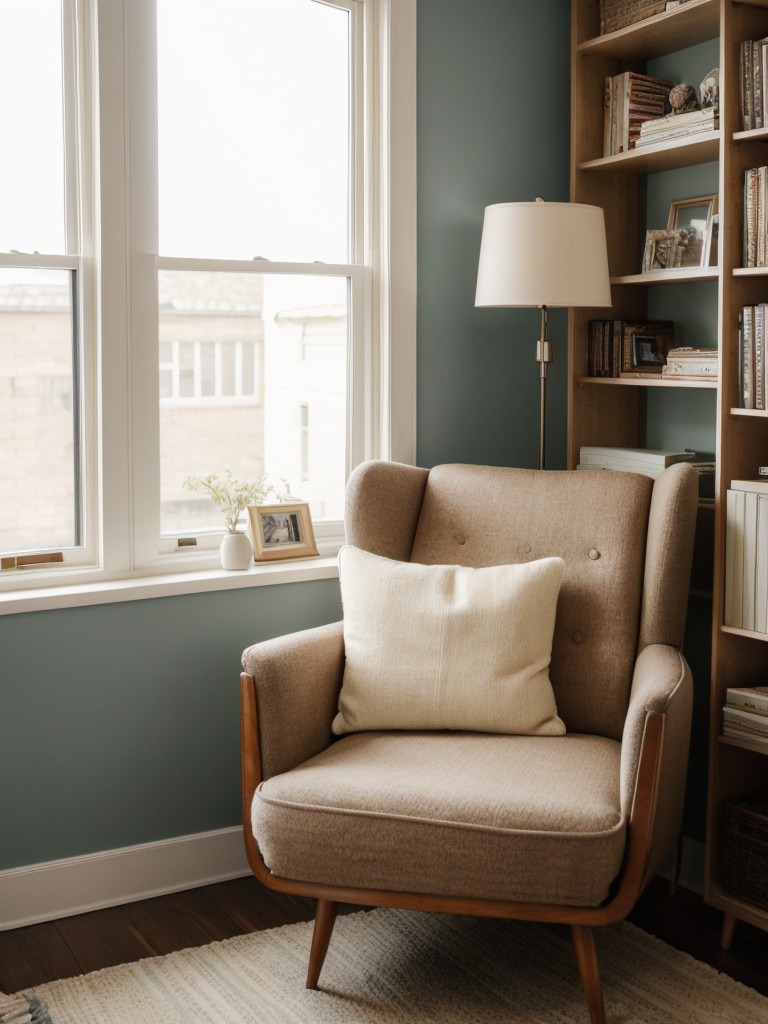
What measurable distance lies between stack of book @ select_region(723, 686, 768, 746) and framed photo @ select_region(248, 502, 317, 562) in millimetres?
1086

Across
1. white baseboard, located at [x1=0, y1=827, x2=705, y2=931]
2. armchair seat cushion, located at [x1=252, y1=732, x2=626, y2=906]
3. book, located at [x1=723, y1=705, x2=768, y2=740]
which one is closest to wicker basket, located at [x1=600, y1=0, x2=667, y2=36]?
book, located at [x1=723, y1=705, x2=768, y2=740]

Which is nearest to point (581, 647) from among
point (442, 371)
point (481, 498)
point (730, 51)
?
point (481, 498)

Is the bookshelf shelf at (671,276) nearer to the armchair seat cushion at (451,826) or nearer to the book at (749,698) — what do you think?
the book at (749,698)

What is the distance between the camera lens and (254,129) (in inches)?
106

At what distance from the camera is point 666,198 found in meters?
2.89

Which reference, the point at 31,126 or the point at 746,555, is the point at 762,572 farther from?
the point at 31,126

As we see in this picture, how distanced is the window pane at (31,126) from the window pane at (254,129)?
0.25 meters

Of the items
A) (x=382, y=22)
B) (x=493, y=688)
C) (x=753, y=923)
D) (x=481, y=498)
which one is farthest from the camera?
(x=382, y=22)

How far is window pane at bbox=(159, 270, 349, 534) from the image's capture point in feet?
8.70

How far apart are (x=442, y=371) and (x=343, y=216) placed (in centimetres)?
49

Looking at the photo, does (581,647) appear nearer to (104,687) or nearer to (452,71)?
(104,687)

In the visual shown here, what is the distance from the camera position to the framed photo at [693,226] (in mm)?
2738

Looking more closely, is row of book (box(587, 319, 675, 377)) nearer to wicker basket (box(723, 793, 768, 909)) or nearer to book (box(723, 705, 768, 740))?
book (box(723, 705, 768, 740))

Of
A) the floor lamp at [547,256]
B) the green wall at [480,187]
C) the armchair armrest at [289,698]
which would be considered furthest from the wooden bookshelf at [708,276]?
the armchair armrest at [289,698]
